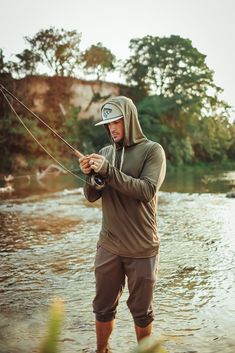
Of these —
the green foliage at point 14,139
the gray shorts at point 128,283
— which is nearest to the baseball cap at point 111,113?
the gray shorts at point 128,283

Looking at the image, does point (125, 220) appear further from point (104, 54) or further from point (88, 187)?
point (104, 54)

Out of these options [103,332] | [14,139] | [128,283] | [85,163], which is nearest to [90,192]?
[85,163]

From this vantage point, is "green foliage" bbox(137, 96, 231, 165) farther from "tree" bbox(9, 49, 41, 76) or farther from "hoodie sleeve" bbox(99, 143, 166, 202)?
"hoodie sleeve" bbox(99, 143, 166, 202)

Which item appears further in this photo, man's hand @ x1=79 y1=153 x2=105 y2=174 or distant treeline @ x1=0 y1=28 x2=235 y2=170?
distant treeline @ x1=0 y1=28 x2=235 y2=170

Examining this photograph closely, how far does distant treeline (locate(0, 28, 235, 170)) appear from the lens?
35.7 m

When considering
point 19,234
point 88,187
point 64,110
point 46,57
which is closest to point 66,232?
point 19,234

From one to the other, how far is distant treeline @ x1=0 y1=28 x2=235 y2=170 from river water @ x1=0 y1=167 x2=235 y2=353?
2369 cm

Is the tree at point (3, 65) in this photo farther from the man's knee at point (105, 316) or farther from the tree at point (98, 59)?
the man's knee at point (105, 316)

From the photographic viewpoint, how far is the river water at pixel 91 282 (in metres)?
3.65

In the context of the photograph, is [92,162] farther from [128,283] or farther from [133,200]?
[128,283]

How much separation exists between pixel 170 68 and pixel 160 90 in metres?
2.56

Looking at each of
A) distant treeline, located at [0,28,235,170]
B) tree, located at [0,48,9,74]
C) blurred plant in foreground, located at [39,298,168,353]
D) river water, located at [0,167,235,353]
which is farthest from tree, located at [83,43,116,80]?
blurred plant in foreground, located at [39,298,168,353]

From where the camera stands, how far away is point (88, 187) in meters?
2.88

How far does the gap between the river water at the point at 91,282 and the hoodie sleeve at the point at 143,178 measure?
1.56 meters
